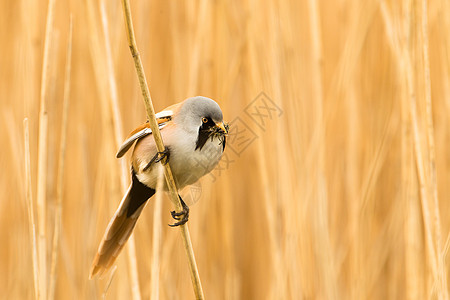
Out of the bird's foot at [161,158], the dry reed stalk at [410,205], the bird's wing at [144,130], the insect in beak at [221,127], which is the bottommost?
the dry reed stalk at [410,205]

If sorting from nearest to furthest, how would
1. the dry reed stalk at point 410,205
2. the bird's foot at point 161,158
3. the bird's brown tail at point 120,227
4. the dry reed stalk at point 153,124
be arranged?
the dry reed stalk at point 153,124, the bird's foot at point 161,158, the bird's brown tail at point 120,227, the dry reed stalk at point 410,205

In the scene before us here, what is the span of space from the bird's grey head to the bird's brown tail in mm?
236

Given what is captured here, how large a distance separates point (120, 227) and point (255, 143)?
2.10 ft

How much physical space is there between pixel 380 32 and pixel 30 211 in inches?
58.2

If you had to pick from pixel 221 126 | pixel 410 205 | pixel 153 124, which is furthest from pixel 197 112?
pixel 410 205

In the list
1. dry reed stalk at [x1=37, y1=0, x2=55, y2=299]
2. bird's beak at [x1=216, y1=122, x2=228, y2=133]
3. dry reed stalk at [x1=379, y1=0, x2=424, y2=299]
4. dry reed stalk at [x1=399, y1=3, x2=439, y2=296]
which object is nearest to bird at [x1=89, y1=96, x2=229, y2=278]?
bird's beak at [x1=216, y1=122, x2=228, y2=133]

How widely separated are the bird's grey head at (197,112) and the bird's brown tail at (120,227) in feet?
0.77

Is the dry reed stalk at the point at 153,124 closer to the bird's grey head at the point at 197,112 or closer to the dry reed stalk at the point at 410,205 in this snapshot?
the bird's grey head at the point at 197,112

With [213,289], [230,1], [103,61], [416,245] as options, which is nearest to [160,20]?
[230,1]

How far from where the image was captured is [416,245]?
145 cm

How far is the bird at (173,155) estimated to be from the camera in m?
1.17

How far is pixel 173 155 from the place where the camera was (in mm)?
1174

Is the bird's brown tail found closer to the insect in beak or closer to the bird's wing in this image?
the bird's wing

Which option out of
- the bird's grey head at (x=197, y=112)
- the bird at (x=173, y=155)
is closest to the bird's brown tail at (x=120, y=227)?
the bird at (x=173, y=155)
